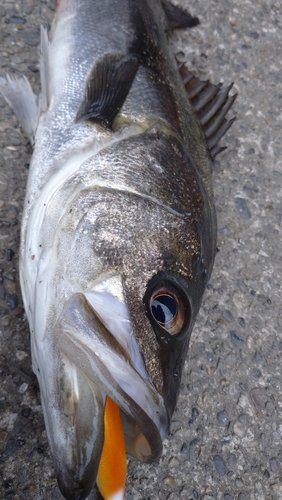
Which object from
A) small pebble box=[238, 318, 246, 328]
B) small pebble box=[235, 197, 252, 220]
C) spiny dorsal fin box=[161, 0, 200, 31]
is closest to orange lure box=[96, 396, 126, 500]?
small pebble box=[238, 318, 246, 328]

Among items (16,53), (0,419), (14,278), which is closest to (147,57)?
(16,53)

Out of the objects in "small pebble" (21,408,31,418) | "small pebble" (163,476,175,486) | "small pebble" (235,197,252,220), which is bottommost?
"small pebble" (163,476,175,486)

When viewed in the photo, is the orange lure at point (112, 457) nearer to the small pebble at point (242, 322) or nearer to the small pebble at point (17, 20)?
the small pebble at point (242, 322)

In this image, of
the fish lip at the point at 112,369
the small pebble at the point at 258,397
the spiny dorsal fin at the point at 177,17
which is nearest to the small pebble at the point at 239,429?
the small pebble at the point at 258,397

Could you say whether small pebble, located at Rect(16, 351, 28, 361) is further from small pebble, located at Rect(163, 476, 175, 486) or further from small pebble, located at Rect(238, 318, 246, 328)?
small pebble, located at Rect(238, 318, 246, 328)

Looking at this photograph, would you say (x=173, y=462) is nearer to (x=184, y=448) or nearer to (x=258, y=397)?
(x=184, y=448)

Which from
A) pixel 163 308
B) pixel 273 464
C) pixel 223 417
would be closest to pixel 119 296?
pixel 163 308
